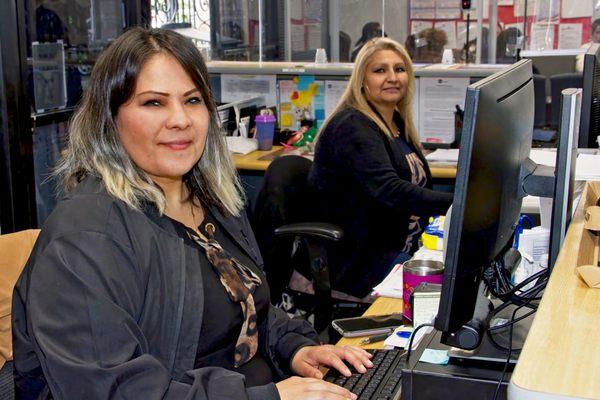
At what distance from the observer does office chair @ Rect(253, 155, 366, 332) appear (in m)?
2.61

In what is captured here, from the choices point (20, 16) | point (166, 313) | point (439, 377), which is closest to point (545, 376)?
point (439, 377)

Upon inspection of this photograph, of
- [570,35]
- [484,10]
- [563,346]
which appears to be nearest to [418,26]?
[484,10]

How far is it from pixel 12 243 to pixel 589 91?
5.12 feet

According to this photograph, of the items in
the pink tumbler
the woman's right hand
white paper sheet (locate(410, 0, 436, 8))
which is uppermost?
white paper sheet (locate(410, 0, 436, 8))

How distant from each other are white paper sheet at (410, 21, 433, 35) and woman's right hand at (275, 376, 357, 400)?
492 cm

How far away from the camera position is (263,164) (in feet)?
11.8

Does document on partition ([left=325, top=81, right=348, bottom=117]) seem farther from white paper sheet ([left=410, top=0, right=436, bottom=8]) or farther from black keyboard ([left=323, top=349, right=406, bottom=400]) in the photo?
black keyboard ([left=323, top=349, right=406, bottom=400])

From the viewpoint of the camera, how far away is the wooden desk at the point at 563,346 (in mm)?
776

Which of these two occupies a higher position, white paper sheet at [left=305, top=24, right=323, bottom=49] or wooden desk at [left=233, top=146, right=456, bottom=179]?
white paper sheet at [left=305, top=24, right=323, bottom=49]

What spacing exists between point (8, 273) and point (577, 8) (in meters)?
5.02

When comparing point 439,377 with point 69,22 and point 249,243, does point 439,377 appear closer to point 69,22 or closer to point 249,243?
point 249,243

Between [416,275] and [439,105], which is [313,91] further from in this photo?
[416,275]

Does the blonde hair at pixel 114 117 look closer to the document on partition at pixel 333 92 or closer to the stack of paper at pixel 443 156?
the stack of paper at pixel 443 156

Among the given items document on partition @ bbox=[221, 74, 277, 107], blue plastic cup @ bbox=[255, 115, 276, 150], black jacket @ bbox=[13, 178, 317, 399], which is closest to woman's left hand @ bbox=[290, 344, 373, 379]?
black jacket @ bbox=[13, 178, 317, 399]
